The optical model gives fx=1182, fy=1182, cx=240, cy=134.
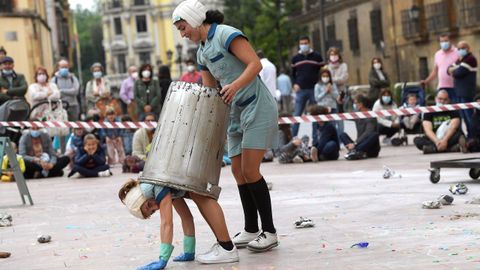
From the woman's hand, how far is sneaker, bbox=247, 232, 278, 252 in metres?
1.03

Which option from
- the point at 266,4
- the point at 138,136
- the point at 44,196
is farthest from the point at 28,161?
the point at 266,4

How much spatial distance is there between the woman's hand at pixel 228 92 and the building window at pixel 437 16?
33.2m

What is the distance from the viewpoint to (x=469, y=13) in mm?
38656

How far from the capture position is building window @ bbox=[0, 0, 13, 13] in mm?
45594

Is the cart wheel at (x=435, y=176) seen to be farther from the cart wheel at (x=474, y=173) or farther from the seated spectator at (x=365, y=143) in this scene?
the seated spectator at (x=365, y=143)

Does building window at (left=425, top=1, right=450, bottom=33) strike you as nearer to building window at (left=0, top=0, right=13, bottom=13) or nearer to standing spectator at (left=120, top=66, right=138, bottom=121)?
building window at (left=0, top=0, right=13, bottom=13)

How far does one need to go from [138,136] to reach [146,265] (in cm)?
1189

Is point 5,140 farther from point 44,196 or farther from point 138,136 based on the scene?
point 138,136

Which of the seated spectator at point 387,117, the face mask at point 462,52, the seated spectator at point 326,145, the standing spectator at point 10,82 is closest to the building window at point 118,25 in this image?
the seated spectator at point 387,117

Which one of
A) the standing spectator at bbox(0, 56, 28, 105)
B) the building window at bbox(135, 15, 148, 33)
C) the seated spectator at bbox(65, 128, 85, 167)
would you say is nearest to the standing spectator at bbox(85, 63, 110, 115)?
the standing spectator at bbox(0, 56, 28, 105)

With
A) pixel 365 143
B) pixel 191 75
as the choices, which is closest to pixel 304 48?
pixel 191 75

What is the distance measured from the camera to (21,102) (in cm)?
1736

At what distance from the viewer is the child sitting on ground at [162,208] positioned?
764 cm

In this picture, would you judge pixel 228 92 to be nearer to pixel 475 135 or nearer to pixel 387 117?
pixel 475 135
